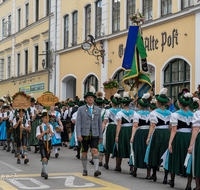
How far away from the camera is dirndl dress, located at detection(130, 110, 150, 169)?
30.0 feet

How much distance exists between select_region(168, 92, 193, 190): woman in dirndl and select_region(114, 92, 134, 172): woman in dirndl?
7.38ft

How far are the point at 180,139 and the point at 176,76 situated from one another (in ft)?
29.5

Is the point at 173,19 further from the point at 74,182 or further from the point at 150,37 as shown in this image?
the point at 74,182

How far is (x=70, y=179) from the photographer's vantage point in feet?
29.1

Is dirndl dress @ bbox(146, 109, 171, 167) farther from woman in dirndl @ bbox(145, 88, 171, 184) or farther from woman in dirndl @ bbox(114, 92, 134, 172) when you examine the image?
woman in dirndl @ bbox(114, 92, 134, 172)

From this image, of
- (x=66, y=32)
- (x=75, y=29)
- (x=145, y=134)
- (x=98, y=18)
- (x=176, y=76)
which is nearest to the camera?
(x=145, y=134)

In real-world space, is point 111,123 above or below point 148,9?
below

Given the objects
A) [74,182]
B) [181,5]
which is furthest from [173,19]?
[74,182]

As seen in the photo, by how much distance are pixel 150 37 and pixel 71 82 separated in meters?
10.4

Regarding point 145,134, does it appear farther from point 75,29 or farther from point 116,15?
point 75,29

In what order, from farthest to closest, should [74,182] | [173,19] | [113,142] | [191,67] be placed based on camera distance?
[173,19], [191,67], [113,142], [74,182]

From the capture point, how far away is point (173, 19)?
54.2ft

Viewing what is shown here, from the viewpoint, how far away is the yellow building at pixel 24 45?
96.7ft

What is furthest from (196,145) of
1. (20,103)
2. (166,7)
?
(166,7)
